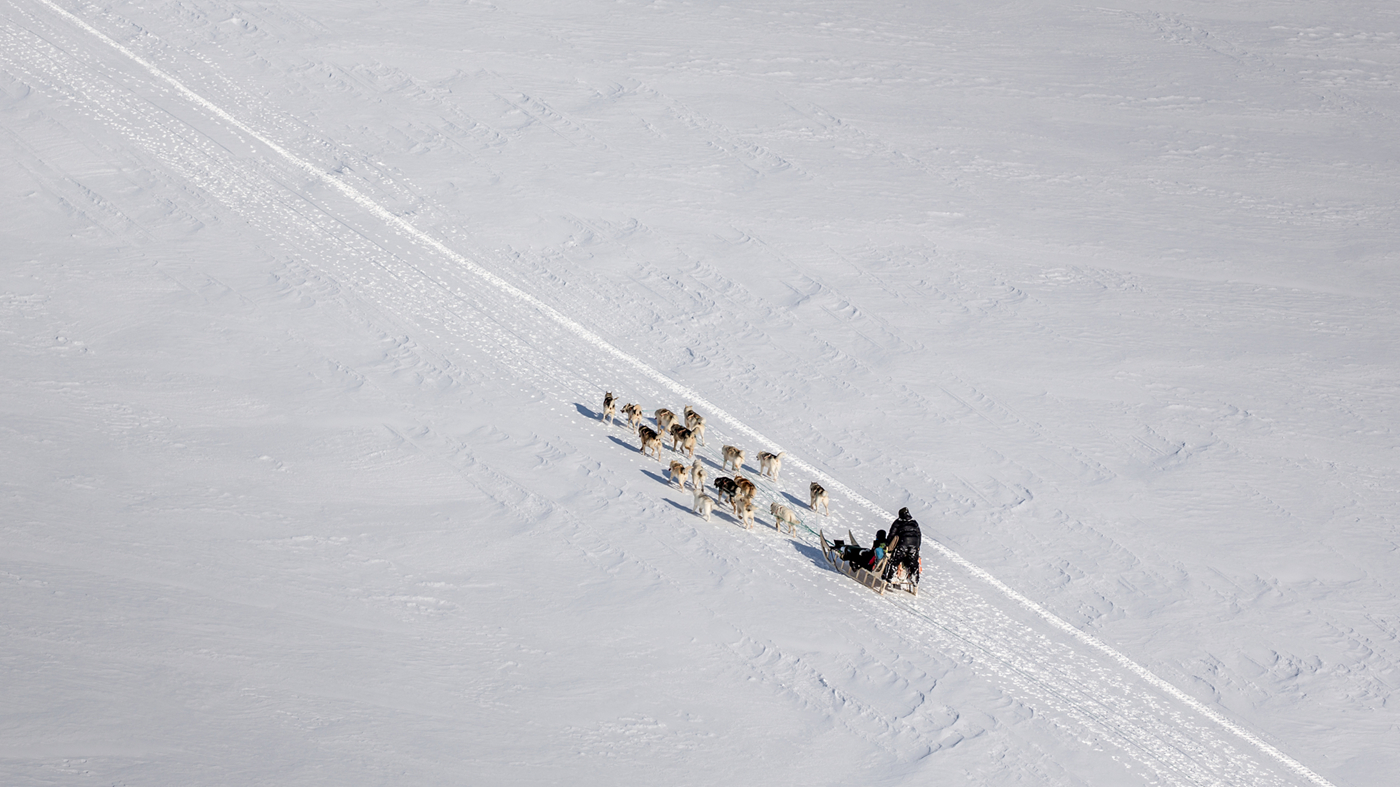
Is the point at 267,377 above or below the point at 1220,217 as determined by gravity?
below

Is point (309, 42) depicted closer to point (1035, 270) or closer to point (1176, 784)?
point (1035, 270)

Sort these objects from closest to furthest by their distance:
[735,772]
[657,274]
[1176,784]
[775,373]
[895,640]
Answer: [735,772]
[1176,784]
[895,640]
[775,373]
[657,274]

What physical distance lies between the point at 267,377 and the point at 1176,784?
9635 millimetres

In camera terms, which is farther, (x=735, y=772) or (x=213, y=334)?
(x=213, y=334)

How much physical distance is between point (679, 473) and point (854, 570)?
6.72 ft

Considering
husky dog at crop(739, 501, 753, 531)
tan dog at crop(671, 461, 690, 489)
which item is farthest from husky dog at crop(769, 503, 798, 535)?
tan dog at crop(671, 461, 690, 489)

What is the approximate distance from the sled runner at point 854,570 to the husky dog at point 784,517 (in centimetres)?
29

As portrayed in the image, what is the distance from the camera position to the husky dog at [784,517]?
1373cm

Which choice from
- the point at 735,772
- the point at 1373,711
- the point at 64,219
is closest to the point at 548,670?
the point at 735,772

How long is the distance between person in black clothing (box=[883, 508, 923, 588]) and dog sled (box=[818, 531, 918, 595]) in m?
0.04

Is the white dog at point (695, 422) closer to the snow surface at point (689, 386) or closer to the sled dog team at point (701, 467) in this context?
the sled dog team at point (701, 467)

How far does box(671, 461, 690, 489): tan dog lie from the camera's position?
46.5 ft

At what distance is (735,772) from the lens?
1092 centimetres

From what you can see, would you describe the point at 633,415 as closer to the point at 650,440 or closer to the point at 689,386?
the point at 650,440
